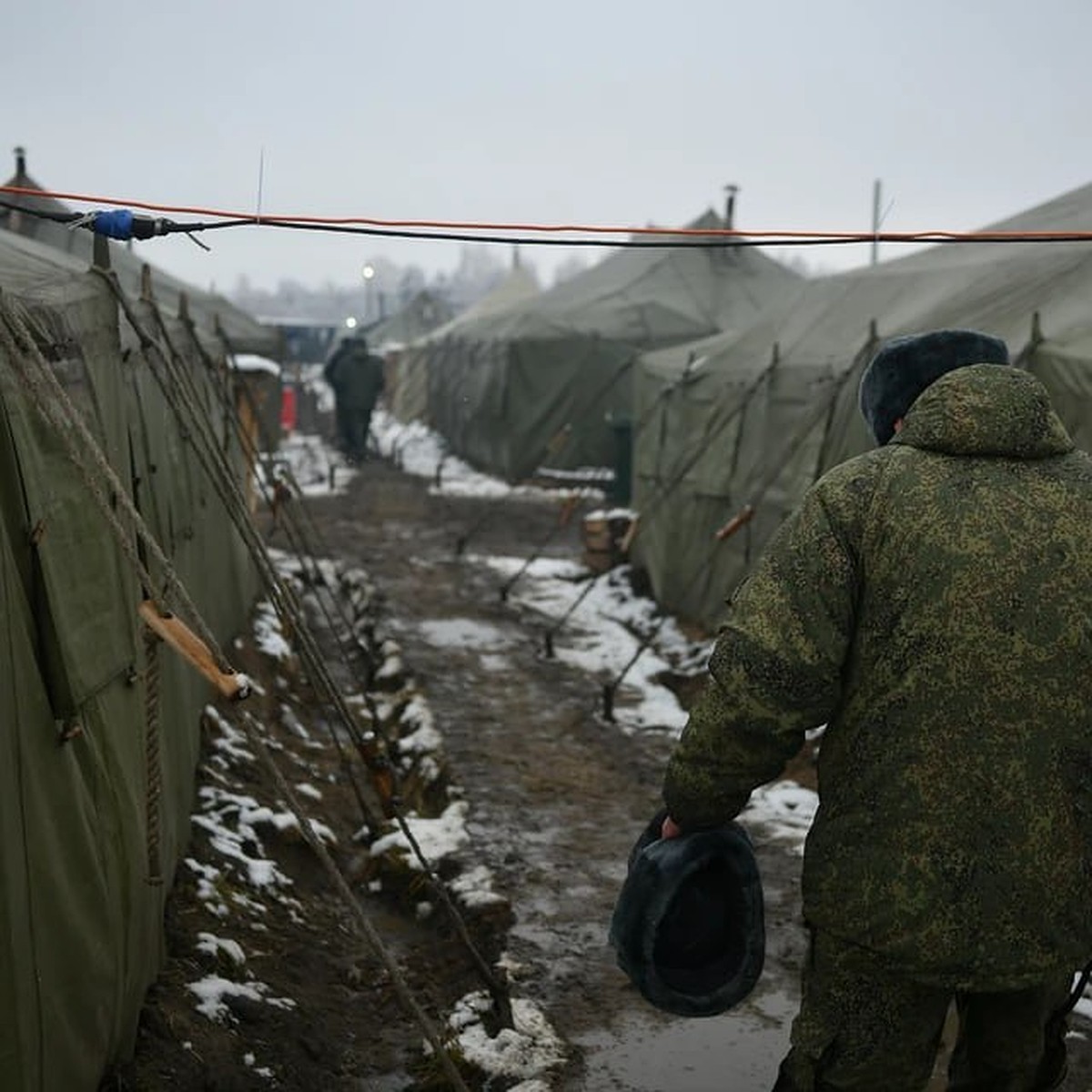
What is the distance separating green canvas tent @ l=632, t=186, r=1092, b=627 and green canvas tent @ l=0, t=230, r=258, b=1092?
14.6 ft

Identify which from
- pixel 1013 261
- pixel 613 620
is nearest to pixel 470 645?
pixel 613 620

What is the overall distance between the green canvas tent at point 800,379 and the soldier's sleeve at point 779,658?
13.6 ft

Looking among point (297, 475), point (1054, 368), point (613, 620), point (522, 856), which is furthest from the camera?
point (297, 475)

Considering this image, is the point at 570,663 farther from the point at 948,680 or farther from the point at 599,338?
the point at 599,338

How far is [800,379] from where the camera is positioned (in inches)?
352

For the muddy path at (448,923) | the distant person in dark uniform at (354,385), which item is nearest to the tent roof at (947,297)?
the muddy path at (448,923)

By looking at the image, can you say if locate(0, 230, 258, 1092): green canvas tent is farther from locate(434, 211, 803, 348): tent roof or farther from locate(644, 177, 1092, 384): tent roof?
locate(434, 211, 803, 348): tent roof

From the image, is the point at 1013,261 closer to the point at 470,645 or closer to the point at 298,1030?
the point at 470,645

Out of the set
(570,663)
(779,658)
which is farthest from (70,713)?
(570,663)

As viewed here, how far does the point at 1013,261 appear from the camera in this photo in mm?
7941

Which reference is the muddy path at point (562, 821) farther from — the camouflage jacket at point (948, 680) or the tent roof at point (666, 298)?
the tent roof at point (666, 298)

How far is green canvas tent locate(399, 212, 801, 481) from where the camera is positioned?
752 inches

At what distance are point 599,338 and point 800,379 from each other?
10495 mm

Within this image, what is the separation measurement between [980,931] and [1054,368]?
14.9ft
